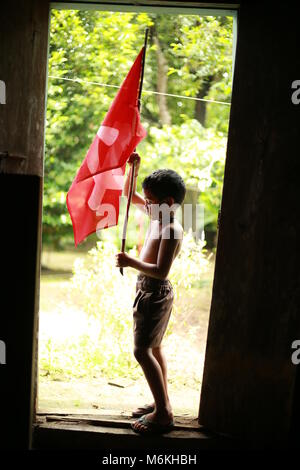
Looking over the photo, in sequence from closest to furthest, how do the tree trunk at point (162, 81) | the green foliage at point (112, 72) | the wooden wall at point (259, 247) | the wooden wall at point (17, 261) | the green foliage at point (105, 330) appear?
the wooden wall at point (17, 261), the wooden wall at point (259, 247), the green foliage at point (105, 330), the green foliage at point (112, 72), the tree trunk at point (162, 81)

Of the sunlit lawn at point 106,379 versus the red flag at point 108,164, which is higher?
the red flag at point 108,164

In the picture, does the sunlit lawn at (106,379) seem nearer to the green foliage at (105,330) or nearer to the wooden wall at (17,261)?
the green foliage at (105,330)

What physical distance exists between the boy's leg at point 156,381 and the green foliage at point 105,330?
4.14 feet

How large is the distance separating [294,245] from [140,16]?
3157 mm

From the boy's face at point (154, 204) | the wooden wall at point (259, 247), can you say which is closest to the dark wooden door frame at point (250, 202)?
the wooden wall at point (259, 247)

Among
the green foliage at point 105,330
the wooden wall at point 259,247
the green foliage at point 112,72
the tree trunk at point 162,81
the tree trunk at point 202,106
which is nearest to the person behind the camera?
the wooden wall at point 259,247

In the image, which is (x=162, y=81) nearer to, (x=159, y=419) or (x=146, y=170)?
(x=146, y=170)

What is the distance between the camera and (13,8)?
2.69 metres

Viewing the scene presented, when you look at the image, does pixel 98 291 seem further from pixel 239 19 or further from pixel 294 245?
pixel 239 19

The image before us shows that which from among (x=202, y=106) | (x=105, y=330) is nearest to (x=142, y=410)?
(x=105, y=330)

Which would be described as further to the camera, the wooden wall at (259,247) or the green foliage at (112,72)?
the green foliage at (112,72)

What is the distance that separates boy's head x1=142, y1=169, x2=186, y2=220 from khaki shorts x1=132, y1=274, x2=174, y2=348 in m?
0.50

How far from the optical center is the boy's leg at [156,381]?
2809 millimetres

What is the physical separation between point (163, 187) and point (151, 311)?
779 mm
